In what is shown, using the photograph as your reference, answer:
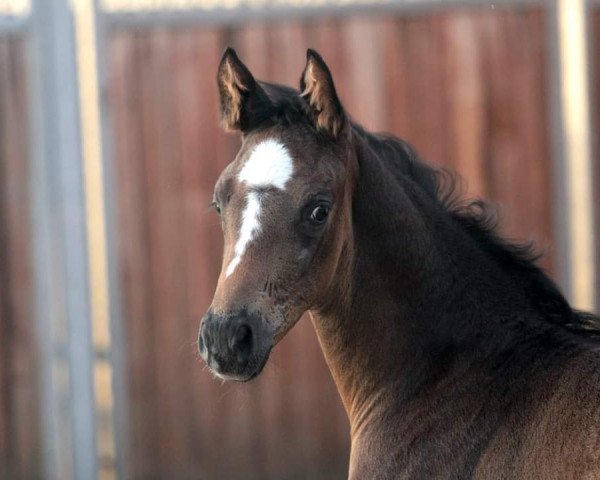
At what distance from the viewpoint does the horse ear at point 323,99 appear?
3.45 m

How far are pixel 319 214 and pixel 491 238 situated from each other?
704mm

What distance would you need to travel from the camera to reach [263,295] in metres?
3.21

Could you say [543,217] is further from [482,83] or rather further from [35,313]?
[35,313]

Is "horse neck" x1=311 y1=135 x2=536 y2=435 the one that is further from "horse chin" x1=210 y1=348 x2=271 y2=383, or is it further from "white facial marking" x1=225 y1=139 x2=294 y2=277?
"horse chin" x1=210 y1=348 x2=271 y2=383

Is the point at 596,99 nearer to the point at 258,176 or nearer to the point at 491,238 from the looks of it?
the point at 491,238

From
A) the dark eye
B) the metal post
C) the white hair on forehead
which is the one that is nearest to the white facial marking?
the white hair on forehead

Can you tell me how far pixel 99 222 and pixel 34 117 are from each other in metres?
0.79

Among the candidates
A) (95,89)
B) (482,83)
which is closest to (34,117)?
(95,89)

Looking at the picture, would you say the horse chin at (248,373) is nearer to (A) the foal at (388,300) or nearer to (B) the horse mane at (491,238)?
(A) the foal at (388,300)

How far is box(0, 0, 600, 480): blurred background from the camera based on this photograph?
6613 mm

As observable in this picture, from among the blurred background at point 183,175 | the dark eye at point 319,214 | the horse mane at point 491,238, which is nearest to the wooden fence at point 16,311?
the blurred background at point 183,175

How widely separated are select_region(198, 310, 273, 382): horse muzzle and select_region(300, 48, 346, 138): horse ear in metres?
0.73

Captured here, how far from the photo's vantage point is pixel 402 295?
355cm

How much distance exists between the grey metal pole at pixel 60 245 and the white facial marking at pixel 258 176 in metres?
3.50
